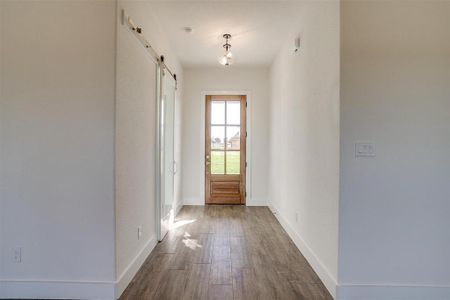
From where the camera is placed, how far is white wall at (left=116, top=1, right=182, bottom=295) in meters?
2.14

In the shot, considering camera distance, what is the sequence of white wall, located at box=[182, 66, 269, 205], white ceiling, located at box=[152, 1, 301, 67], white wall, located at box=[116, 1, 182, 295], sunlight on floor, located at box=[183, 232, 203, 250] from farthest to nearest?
white wall, located at box=[182, 66, 269, 205], sunlight on floor, located at box=[183, 232, 203, 250], white ceiling, located at box=[152, 1, 301, 67], white wall, located at box=[116, 1, 182, 295]

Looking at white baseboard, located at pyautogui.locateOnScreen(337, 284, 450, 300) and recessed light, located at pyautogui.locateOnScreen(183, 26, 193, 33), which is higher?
recessed light, located at pyautogui.locateOnScreen(183, 26, 193, 33)

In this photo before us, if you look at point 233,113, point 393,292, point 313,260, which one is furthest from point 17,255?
point 233,113

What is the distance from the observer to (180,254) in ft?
9.65

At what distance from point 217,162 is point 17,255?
3703mm

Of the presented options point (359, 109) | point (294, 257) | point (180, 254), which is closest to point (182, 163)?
point (180, 254)

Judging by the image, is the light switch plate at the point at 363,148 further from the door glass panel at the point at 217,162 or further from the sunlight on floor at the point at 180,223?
the door glass panel at the point at 217,162

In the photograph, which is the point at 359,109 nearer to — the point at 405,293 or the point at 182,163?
the point at 405,293

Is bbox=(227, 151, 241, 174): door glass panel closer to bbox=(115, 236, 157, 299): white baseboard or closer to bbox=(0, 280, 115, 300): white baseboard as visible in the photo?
bbox=(115, 236, 157, 299): white baseboard

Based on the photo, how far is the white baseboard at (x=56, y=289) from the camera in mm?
2039

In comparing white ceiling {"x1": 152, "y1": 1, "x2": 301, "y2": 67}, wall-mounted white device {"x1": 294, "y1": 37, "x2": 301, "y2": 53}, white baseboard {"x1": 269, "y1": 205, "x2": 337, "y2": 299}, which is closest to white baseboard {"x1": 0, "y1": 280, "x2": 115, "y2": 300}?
white baseboard {"x1": 269, "y1": 205, "x2": 337, "y2": 299}

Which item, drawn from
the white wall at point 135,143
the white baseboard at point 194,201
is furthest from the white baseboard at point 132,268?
the white baseboard at point 194,201

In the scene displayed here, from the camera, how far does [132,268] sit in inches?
94.0

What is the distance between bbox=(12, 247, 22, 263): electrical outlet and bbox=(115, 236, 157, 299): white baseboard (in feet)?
2.57
